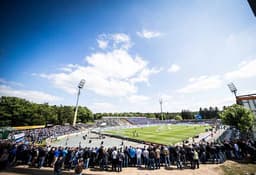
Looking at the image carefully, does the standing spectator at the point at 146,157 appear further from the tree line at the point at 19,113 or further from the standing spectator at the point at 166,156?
the tree line at the point at 19,113

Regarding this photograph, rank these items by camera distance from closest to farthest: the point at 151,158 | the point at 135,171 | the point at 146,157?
the point at 135,171 < the point at 151,158 < the point at 146,157

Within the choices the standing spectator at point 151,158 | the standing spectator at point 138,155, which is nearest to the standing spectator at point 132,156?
the standing spectator at point 138,155

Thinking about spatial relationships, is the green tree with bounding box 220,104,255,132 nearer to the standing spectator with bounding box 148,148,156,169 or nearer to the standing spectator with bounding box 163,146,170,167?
the standing spectator with bounding box 163,146,170,167

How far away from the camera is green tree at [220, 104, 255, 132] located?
22.5m

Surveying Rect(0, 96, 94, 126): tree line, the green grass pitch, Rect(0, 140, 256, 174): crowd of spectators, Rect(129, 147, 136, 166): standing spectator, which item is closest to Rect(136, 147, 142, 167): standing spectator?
Rect(0, 140, 256, 174): crowd of spectators

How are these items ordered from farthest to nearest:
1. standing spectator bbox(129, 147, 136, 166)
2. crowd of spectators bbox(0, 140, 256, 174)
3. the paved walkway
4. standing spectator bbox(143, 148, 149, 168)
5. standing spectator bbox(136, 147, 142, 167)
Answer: standing spectator bbox(129, 147, 136, 166)
standing spectator bbox(136, 147, 142, 167)
standing spectator bbox(143, 148, 149, 168)
crowd of spectators bbox(0, 140, 256, 174)
the paved walkway

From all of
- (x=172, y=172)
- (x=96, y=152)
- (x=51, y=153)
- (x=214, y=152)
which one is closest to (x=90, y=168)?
(x=96, y=152)

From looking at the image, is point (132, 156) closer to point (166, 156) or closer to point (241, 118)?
point (166, 156)

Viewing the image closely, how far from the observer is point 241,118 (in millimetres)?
22641

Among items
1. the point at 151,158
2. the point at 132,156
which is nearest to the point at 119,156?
the point at 132,156

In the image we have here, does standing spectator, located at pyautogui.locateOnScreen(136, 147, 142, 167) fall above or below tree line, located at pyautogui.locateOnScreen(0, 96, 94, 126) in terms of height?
below

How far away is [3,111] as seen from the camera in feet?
157

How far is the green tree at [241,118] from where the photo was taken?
885 inches

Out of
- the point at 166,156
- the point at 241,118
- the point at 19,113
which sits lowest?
the point at 166,156
